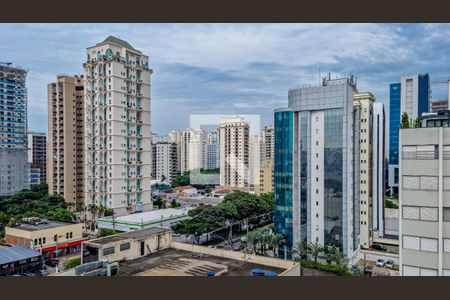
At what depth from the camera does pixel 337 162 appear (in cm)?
811

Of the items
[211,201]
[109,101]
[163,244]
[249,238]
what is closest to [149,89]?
[109,101]

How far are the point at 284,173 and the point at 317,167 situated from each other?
78 centimetres

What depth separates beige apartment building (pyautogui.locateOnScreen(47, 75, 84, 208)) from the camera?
14898 mm

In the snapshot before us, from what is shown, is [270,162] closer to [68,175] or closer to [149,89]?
[149,89]

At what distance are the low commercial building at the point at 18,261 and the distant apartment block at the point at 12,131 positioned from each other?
31.7 ft

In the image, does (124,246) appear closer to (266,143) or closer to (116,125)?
(116,125)

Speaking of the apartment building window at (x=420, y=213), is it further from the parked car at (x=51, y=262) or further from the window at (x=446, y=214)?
the parked car at (x=51, y=262)

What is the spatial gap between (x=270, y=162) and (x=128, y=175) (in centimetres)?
668

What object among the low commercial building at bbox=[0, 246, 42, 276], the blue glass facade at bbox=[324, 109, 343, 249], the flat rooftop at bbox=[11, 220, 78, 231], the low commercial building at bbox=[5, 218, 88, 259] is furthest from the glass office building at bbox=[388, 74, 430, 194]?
the low commercial building at bbox=[0, 246, 42, 276]

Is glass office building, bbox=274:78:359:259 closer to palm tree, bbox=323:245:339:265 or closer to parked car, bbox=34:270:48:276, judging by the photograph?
palm tree, bbox=323:245:339:265

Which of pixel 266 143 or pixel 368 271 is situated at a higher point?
pixel 266 143

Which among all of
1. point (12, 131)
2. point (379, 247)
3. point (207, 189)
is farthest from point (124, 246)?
point (207, 189)

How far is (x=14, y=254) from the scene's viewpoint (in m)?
6.86

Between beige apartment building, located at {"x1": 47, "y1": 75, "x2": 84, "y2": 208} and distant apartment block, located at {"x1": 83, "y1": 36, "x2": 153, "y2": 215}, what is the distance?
226cm
